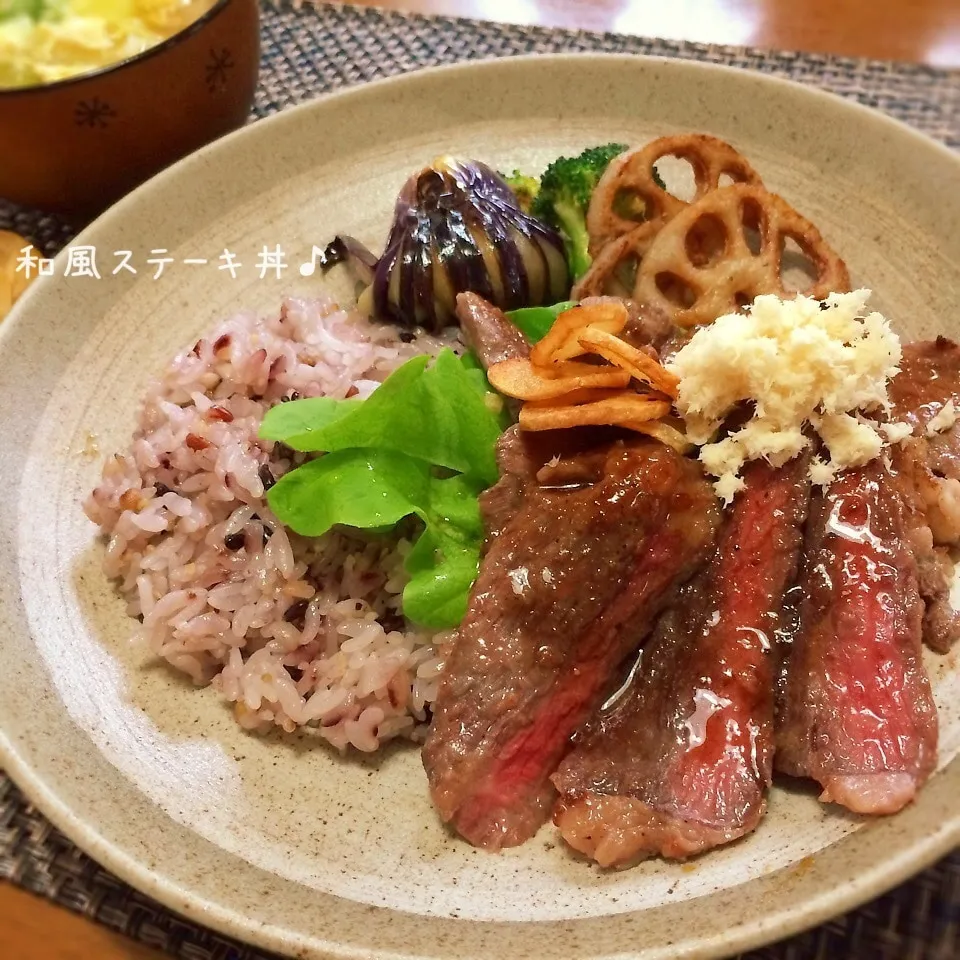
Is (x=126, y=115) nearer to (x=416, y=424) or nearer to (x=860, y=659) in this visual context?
(x=416, y=424)

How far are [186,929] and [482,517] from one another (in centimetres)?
133

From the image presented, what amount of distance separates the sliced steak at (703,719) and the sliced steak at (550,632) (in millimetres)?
90

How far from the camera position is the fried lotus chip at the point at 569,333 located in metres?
2.49

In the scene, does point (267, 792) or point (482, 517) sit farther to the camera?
point (482, 517)

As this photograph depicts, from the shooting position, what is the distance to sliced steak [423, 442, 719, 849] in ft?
7.43

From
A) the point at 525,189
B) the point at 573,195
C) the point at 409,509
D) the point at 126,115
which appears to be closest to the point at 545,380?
the point at 409,509

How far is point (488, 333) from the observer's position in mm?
2830

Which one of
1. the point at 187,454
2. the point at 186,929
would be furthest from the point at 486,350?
the point at 186,929

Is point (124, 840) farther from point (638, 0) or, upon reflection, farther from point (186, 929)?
point (638, 0)

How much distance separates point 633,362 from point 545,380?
0.82 ft

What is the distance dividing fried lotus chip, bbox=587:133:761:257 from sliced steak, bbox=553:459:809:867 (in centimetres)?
132

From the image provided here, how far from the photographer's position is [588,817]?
2150mm

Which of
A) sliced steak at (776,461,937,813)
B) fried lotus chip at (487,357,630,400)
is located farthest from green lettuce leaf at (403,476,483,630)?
sliced steak at (776,461,937,813)

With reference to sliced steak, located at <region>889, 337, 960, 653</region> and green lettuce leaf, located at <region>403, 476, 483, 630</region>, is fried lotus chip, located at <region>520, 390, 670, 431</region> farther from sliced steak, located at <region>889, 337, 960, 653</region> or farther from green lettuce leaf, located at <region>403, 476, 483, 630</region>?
sliced steak, located at <region>889, 337, 960, 653</region>
